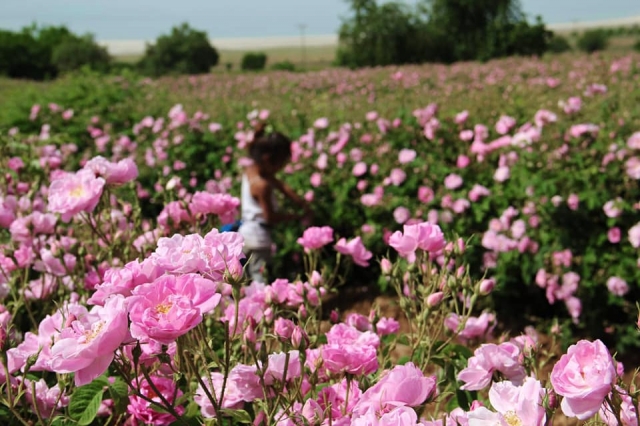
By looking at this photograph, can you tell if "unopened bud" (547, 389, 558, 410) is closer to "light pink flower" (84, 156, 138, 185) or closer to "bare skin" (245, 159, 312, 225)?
"light pink flower" (84, 156, 138, 185)

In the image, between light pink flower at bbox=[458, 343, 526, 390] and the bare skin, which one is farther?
the bare skin

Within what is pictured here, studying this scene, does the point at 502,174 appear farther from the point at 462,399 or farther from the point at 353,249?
the point at 462,399

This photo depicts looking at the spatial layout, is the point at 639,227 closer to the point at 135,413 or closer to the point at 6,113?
the point at 135,413

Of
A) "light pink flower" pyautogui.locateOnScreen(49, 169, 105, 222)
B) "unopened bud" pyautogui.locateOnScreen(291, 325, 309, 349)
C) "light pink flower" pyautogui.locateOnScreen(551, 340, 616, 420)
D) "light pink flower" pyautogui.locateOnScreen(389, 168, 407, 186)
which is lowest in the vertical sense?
"light pink flower" pyautogui.locateOnScreen(389, 168, 407, 186)

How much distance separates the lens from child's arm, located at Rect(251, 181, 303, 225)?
390 cm

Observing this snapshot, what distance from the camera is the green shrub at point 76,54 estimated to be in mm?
40812

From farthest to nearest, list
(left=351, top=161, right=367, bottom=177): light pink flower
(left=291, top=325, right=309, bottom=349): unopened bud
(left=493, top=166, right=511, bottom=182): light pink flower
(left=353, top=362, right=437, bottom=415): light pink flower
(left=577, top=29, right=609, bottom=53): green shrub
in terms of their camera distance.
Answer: (left=577, top=29, right=609, bottom=53): green shrub < (left=351, top=161, right=367, bottom=177): light pink flower < (left=493, top=166, right=511, bottom=182): light pink flower < (left=291, top=325, right=309, bottom=349): unopened bud < (left=353, top=362, right=437, bottom=415): light pink flower

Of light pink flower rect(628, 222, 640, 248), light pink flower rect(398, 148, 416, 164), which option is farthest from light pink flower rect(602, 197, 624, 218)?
light pink flower rect(398, 148, 416, 164)

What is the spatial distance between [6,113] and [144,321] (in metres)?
8.26

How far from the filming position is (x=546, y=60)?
17.6 m

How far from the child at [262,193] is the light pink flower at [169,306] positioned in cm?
297

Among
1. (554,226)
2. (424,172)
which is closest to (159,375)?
(554,226)

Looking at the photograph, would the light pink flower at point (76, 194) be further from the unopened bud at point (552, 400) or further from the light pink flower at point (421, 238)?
the unopened bud at point (552, 400)

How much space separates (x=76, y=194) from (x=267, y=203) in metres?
2.42
